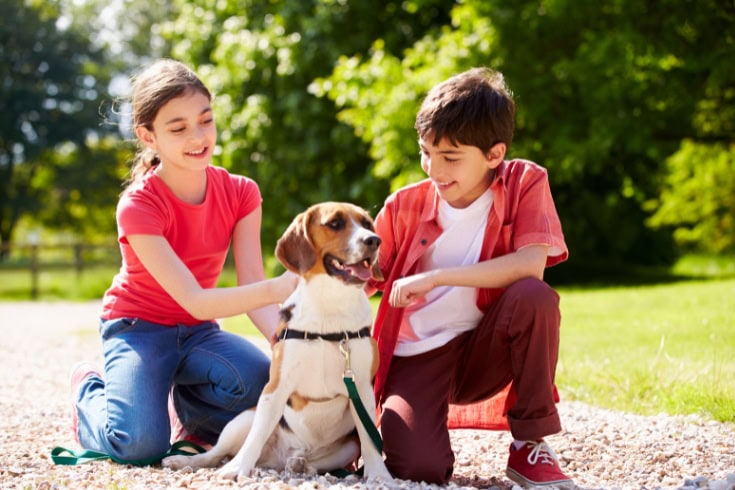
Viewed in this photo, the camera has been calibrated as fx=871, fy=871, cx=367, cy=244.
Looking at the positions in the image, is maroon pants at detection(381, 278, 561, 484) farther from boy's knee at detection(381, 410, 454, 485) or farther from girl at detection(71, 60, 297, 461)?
girl at detection(71, 60, 297, 461)

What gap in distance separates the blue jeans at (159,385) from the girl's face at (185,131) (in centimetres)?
89

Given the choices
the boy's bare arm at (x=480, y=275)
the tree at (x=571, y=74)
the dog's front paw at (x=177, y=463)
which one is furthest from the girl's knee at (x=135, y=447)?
the tree at (x=571, y=74)

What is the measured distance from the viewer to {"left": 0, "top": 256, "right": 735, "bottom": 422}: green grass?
5.56 meters

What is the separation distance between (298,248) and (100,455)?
152 cm

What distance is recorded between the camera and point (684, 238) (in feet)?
97.8

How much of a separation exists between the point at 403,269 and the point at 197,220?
1134 millimetres

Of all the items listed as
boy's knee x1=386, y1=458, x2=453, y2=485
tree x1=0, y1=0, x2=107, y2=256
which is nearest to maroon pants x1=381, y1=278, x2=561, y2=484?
boy's knee x1=386, y1=458, x2=453, y2=485

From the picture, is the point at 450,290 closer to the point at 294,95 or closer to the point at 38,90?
the point at 294,95

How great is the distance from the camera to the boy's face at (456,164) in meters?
3.99

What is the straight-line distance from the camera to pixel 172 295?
419cm

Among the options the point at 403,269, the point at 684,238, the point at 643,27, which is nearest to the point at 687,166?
the point at 684,238

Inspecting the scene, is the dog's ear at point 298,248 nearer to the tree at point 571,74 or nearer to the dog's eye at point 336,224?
the dog's eye at point 336,224

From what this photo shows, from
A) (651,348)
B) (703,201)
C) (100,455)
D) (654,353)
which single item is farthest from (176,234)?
(703,201)

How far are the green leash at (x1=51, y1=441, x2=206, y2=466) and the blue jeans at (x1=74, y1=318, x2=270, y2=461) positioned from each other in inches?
1.1
